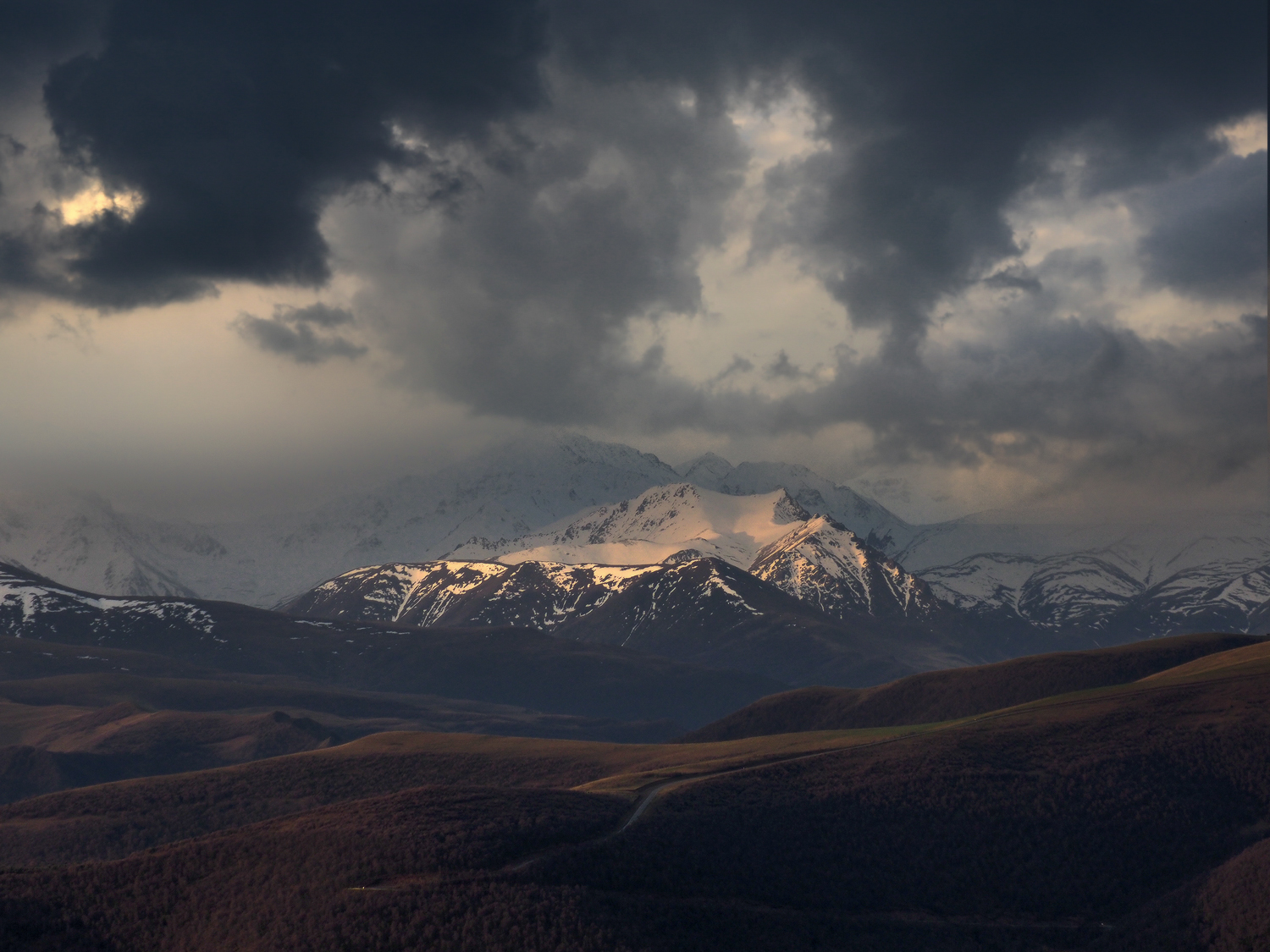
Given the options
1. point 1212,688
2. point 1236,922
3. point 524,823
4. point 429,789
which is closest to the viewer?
point 1236,922

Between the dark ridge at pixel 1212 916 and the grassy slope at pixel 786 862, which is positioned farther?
the dark ridge at pixel 1212 916

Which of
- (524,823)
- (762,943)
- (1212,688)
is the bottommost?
(762,943)

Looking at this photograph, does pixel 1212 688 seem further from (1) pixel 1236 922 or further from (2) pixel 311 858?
(2) pixel 311 858

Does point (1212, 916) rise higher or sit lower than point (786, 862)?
lower

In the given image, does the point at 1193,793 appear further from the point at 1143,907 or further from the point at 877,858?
the point at 877,858

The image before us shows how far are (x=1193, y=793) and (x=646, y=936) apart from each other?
84269 millimetres

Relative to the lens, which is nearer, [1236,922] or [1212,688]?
[1236,922]

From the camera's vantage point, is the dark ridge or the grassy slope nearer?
the grassy slope

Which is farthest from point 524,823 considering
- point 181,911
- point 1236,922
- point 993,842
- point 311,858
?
point 1236,922

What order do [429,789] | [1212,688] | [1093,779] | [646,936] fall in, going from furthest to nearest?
[1212,688] → [1093,779] → [429,789] → [646,936]

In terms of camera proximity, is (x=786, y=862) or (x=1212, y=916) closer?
(x=1212, y=916)

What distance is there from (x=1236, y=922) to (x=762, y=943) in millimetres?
45452

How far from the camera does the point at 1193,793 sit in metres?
161

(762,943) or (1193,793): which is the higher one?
(1193,793)
